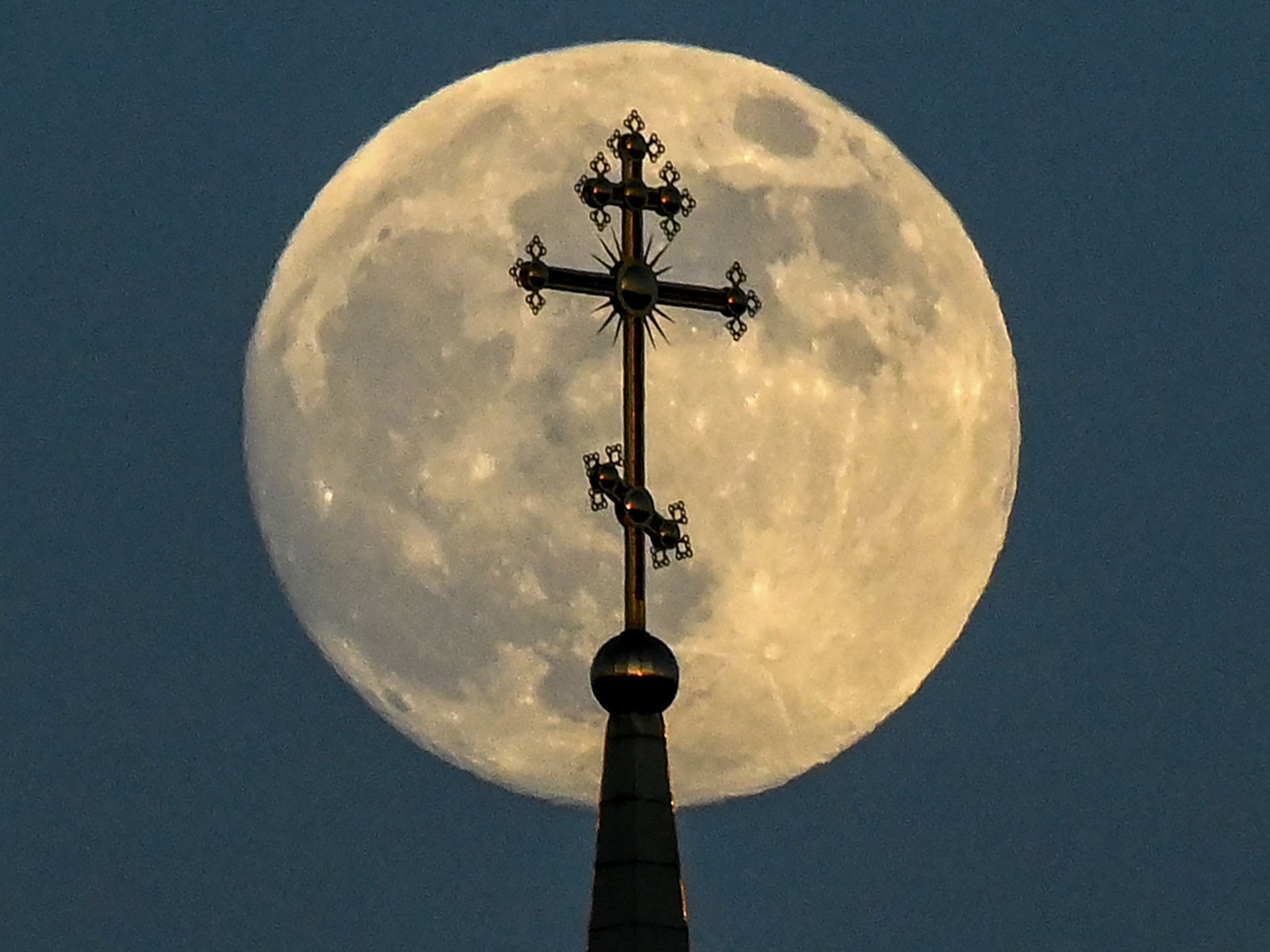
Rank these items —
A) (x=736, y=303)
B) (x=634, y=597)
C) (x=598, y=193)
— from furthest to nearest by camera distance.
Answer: (x=736, y=303) → (x=598, y=193) → (x=634, y=597)

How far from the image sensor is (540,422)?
31938 mm

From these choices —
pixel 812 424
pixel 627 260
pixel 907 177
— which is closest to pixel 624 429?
pixel 627 260

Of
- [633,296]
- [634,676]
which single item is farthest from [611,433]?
[634,676]

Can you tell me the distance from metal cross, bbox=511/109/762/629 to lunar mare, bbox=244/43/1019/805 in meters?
1.43

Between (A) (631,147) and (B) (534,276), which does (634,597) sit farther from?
(A) (631,147)

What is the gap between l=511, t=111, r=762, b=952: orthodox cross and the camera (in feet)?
90.4

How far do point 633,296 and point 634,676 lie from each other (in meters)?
3.38

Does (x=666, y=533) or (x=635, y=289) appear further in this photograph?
(x=635, y=289)

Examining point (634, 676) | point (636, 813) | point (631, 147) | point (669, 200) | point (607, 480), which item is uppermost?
point (631, 147)

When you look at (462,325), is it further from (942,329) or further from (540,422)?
(942,329)

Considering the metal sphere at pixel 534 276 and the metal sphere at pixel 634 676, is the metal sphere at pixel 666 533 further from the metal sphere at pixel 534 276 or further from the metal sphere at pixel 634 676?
the metal sphere at pixel 534 276

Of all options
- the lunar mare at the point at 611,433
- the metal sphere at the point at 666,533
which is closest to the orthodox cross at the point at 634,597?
the metal sphere at the point at 666,533

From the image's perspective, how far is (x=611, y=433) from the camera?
31.9 m

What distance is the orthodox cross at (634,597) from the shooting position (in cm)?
2755
